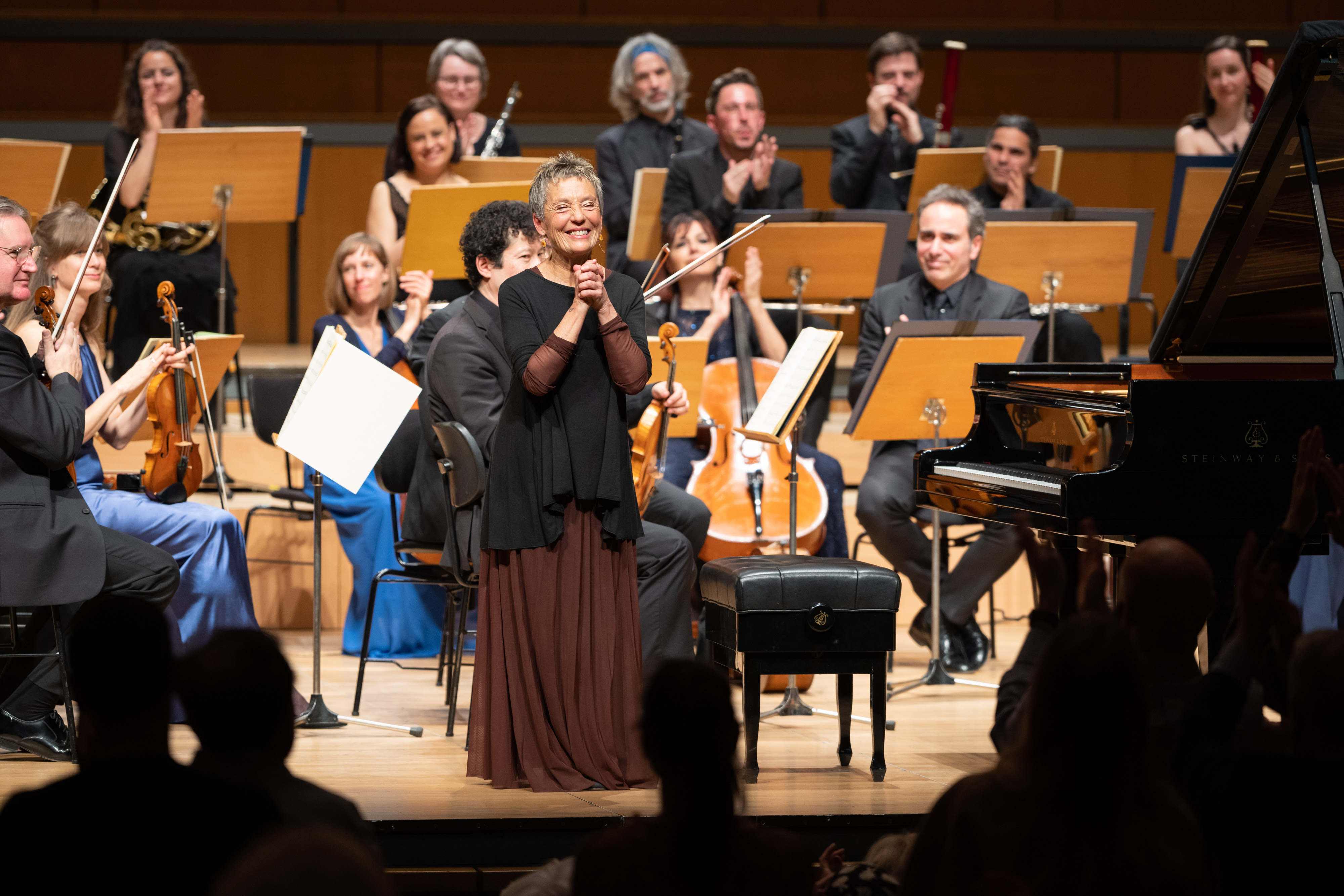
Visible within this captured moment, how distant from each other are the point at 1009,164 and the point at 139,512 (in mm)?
3244

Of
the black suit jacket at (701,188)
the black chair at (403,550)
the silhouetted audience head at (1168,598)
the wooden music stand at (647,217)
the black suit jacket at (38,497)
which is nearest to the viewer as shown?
the silhouetted audience head at (1168,598)

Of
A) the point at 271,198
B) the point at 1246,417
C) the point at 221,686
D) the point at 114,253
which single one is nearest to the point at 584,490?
the point at 1246,417

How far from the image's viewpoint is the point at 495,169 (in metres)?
5.43

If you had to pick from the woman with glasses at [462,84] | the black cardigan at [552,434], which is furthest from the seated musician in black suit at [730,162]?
the black cardigan at [552,434]

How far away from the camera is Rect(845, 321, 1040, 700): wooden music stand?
4.08 meters

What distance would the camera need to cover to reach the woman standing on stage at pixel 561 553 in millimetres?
3176

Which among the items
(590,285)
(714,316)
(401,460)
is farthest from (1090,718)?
(714,316)

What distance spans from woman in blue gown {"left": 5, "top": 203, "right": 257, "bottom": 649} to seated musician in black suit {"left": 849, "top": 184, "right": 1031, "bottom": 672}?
1866 mm

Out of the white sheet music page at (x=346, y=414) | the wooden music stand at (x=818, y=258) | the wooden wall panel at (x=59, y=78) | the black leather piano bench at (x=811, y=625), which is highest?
the wooden wall panel at (x=59, y=78)

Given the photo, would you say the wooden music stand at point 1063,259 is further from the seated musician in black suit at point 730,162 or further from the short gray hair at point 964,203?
the seated musician in black suit at point 730,162

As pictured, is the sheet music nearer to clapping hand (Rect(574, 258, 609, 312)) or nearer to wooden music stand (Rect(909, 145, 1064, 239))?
clapping hand (Rect(574, 258, 609, 312))

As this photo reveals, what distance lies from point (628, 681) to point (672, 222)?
202 cm

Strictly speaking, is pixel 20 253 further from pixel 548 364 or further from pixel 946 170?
pixel 946 170

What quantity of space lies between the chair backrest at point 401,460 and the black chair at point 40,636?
41.3 inches
